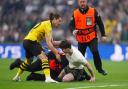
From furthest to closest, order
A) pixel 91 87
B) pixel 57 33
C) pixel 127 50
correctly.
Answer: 1. pixel 57 33
2. pixel 127 50
3. pixel 91 87

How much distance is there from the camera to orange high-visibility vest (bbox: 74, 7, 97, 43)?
59.1 ft

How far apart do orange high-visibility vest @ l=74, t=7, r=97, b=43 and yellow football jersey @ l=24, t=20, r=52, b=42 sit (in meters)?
1.92

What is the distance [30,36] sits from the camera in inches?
650

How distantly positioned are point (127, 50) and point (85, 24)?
13521 millimetres

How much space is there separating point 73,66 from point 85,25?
1953 mm

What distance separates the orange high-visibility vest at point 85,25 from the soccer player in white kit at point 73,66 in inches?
62.7

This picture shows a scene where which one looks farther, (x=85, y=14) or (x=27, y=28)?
(x=27, y=28)

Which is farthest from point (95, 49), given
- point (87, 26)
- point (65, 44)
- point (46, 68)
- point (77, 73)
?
point (46, 68)

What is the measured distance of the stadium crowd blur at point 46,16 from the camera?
33062 mm

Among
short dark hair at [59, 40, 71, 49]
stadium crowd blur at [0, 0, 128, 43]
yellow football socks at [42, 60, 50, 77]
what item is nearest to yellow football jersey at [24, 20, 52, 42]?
short dark hair at [59, 40, 71, 49]

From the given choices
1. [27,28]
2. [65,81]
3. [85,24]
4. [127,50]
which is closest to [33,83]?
[65,81]

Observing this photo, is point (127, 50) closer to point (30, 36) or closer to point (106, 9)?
point (106, 9)

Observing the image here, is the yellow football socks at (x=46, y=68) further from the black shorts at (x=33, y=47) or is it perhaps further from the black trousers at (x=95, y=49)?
the black trousers at (x=95, y=49)

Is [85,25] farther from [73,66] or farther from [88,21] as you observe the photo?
[73,66]
